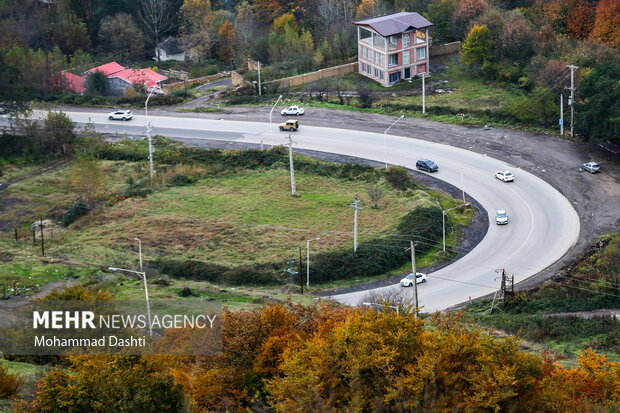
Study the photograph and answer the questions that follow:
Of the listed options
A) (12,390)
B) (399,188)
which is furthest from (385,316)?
(399,188)

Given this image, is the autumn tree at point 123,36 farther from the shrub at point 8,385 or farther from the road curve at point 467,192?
the shrub at point 8,385

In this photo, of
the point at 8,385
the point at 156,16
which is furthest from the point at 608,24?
the point at 8,385

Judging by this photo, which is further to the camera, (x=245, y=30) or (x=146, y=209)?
(x=245, y=30)

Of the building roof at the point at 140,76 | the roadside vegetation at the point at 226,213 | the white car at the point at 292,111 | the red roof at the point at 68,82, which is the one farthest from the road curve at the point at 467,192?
the building roof at the point at 140,76

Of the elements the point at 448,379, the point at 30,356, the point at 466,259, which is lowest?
the point at 466,259

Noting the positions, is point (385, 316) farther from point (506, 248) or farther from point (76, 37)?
point (76, 37)

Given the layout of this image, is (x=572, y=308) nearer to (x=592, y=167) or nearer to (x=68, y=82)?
(x=592, y=167)

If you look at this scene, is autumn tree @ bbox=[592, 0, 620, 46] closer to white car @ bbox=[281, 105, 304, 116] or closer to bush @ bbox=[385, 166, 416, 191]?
bush @ bbox=[385, 166, 416, 191]
